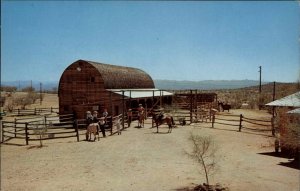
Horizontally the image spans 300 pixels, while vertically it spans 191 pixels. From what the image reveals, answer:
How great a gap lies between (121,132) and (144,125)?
3615 millimetres

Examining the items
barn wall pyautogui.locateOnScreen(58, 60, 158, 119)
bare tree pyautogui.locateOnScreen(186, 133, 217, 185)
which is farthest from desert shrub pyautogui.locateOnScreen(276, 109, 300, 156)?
barn wall pyautogui.locateOnScreen(58, 60, 158, 119)

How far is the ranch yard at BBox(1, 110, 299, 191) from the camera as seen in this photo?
413 inches

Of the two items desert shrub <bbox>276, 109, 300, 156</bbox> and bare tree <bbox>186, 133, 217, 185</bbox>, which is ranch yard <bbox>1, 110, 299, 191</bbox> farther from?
desert shrub <bbox>276, 109, 300, 156</bbox>

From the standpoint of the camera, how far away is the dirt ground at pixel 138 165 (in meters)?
10.5

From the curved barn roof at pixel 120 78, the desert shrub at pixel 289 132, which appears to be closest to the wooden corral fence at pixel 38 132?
the curved barn roof at pixel 120 78

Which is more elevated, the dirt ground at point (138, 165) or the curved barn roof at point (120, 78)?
the curved barn roof at point (120, 78)

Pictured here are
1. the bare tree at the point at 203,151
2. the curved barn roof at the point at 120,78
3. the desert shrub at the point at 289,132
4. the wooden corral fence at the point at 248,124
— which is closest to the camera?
the bare tree at the point at 203,151

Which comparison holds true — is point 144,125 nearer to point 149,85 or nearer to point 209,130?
point 209,130

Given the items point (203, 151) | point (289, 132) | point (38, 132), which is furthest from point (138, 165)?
point (38, 132)

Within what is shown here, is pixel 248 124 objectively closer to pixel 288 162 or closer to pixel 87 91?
pixel 288 162

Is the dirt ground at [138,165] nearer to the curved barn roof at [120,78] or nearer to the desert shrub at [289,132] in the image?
the desert shrub at [289,132]

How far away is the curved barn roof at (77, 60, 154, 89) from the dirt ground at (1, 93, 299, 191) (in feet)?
32.0

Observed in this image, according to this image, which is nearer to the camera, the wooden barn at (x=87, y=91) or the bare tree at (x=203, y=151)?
the bare tree at (x=203, y=151)

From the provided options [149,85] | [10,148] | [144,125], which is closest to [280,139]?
[144,125]
